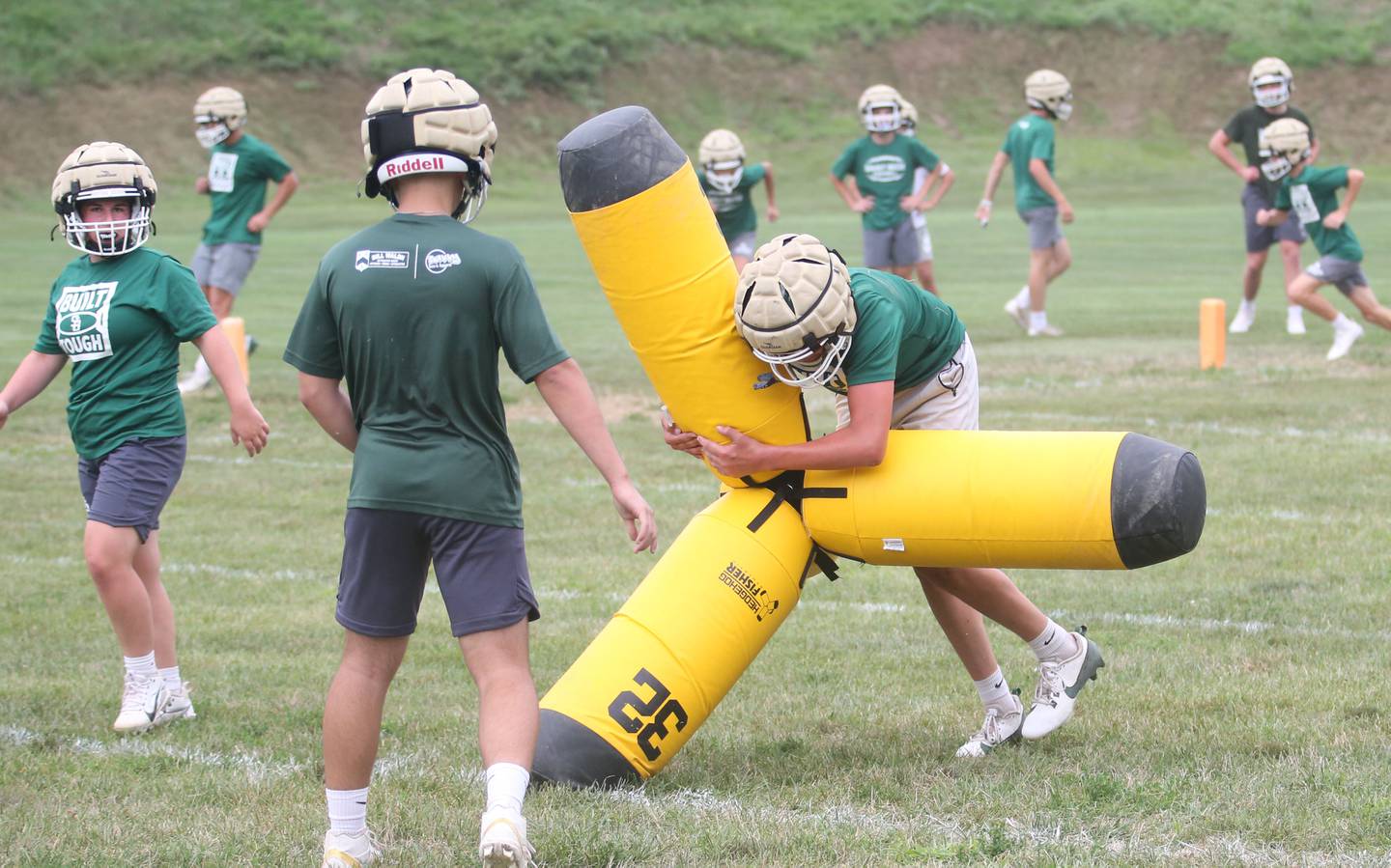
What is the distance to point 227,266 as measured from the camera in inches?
541

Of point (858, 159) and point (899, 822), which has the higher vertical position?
point (858, 159)

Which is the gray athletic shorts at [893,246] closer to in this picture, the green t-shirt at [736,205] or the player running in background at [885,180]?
the player running in background at [885,180]

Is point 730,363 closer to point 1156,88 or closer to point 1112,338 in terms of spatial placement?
point 1112,338

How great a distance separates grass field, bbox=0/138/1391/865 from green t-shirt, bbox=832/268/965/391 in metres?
1.12

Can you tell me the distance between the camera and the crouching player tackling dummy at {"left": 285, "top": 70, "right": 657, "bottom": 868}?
405cm

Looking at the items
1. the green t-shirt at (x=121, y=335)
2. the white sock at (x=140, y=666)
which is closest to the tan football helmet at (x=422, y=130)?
the green t-shirt at (x=121, y=335)

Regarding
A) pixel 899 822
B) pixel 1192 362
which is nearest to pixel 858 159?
pixel 1192 362

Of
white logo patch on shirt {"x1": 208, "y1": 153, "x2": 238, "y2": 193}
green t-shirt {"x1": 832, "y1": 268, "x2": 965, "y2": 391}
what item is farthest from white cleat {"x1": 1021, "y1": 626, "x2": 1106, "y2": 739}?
white logo patch on shirt {"x1": 208, "y1": 153, "x2": 238, "y2": 193}

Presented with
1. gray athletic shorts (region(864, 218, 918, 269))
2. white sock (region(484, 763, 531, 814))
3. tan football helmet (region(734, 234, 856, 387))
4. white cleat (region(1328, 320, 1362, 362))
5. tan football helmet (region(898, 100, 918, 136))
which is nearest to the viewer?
white sock (region(484, 763, 531, 814))

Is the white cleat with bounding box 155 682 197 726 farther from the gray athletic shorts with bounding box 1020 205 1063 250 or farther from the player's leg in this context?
the gray athletic shorts with bounding box 1020 205 1063 250

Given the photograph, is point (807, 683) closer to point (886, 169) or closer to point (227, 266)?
point (227, 266)

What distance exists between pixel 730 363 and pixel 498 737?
1415 mm

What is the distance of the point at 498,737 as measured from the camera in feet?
13.3

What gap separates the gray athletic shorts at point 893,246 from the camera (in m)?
16.0
